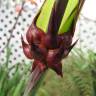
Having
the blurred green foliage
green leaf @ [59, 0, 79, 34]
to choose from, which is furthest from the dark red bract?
the blurred green foliage

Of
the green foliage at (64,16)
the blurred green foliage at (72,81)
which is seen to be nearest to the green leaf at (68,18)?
the green foliage at (64,16)

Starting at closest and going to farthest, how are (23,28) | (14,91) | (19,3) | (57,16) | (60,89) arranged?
(57,16) → (60,89) → (14,91) → (19,3) → (23,28)

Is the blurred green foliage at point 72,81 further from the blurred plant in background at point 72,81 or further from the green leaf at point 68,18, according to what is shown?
the green leaf at point 68,18

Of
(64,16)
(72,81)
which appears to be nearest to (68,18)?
(64,16)

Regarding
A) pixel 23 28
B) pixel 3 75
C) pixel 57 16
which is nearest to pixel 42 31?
pixel 57 16

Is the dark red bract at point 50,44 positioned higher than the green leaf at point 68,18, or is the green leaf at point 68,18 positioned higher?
the green leaf at point 68,18

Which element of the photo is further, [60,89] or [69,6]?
[60,89]

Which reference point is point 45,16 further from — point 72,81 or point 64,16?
point 72,81

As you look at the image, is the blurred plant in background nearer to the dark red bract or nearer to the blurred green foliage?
the blurred green foliage

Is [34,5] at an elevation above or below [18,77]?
above

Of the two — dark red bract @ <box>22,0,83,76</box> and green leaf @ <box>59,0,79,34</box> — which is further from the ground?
green leaf @ <box>59,0,79,34</box>

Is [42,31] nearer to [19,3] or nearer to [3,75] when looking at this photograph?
[3,75]
